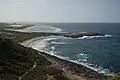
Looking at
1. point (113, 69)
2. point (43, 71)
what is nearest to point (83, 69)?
point (113, 69)

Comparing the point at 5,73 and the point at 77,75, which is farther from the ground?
the point at 5,73

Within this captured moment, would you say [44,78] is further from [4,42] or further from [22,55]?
[4,42]

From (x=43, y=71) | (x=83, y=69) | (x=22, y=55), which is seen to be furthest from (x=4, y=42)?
(x=83, y=69)

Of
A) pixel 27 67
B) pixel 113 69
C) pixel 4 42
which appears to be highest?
pixel 4 42

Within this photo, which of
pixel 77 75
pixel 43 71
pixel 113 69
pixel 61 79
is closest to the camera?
pixel 61 79

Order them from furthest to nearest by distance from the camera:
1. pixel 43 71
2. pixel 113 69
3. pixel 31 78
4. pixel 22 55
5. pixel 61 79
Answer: pixel 113 69, pixel 22 55, pixel 43 71, pixel 61 79, pixel 31 78

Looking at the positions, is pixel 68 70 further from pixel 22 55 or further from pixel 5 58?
pixel 5 58

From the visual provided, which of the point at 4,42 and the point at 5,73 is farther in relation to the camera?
the point at 4,42

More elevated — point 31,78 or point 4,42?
point 4,42

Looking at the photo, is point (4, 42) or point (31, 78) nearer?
point (31, 78)
